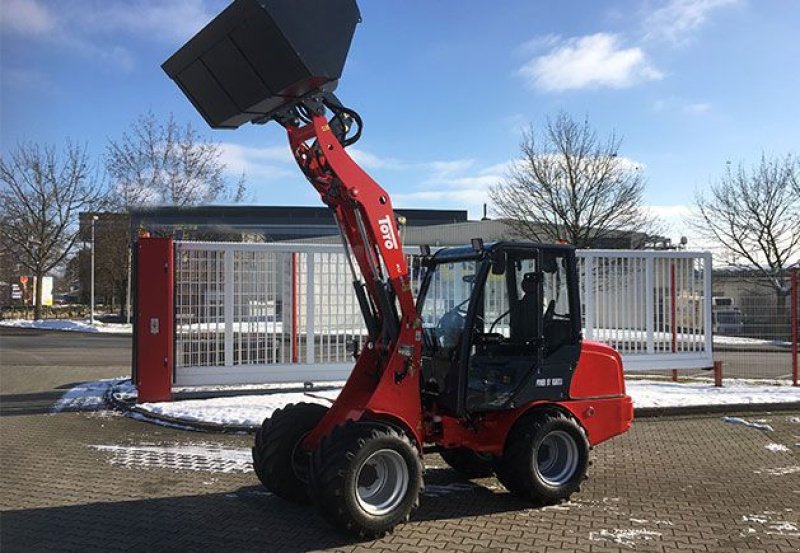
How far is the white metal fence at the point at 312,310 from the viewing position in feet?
34.6

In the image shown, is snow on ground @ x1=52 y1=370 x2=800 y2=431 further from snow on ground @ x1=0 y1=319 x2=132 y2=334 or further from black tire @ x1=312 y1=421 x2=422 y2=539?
snow on ground @ x1=0 y1=319 x2=132 y2=334

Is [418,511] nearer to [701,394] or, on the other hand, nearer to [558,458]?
[558,458]

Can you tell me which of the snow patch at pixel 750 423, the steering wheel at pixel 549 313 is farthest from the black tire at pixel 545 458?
the snow patch at pixel 750 423

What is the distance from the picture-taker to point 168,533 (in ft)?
16.6

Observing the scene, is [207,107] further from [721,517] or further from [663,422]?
[663,422]

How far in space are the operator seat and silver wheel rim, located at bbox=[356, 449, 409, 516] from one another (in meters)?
1.57

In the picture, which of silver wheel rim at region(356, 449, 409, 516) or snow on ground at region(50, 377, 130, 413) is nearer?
silver wheel rim at region(356, 449, 409, 516)

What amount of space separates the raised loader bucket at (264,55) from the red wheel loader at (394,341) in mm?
10

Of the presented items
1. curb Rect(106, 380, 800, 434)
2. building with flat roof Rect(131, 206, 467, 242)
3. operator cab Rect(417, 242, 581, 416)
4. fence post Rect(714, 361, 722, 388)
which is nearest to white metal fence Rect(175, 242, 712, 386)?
fence post Rect(714, 361, 722, 388)

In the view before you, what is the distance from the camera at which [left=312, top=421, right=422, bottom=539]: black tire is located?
471 cm

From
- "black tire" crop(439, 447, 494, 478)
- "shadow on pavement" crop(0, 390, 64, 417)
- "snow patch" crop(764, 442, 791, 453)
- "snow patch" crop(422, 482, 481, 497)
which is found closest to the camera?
"snow patch" crop(422, 482, 481, 497)

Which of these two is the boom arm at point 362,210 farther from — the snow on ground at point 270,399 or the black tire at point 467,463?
the snow on ground at point 270,399

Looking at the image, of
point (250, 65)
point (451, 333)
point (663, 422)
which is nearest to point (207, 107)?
point (250, 65)

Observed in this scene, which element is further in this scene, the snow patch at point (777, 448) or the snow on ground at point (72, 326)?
the snow on ground at point (72, 326)
